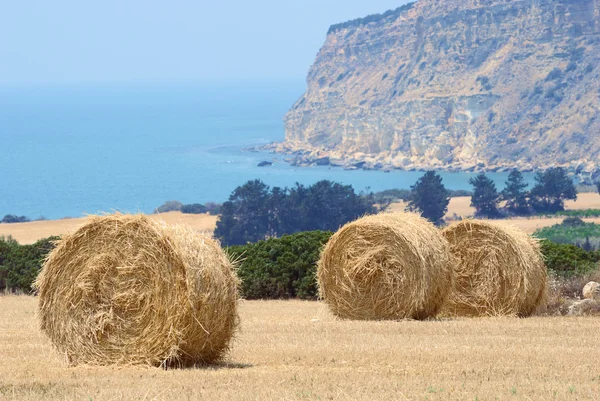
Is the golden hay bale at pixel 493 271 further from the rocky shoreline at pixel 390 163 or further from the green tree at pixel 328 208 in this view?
the rocky shoreline at pixel 390 163

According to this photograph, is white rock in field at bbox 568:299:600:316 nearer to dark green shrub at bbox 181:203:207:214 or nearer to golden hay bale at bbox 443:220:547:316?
golden hay bale at bbox 443:220:547:316

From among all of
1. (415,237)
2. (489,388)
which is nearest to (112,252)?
(489,388)

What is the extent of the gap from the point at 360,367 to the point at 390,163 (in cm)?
15070

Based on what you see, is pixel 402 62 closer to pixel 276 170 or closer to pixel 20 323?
pixel 276 170

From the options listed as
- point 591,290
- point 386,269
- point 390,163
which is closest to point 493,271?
point 386,269

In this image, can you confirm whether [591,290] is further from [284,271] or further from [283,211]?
[283,211]

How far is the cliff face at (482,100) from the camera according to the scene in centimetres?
15050

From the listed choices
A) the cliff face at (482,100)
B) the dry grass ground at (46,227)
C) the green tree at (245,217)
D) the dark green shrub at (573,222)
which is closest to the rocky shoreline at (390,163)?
the cliff face at (482,100)

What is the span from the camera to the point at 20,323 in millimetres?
15656

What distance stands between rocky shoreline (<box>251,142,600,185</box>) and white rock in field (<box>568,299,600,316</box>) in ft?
382

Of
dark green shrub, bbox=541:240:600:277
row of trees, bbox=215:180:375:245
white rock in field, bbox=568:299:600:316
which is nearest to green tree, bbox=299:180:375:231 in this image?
row of trees, bbox=215:180:375:245

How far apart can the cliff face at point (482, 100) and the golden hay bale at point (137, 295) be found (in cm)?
12905

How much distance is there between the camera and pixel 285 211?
6384 cm

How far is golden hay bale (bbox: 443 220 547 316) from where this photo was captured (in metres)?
15.7
